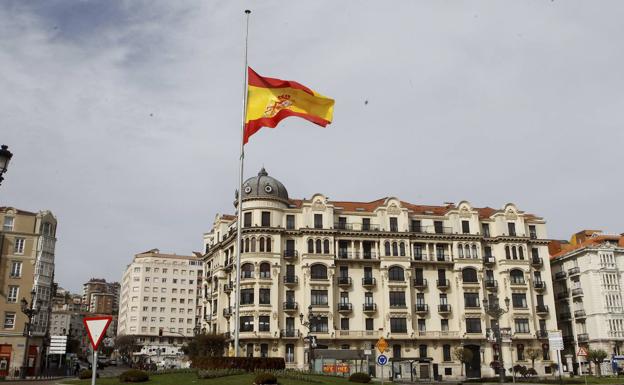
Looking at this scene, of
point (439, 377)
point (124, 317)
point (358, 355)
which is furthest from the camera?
point (124, 317)

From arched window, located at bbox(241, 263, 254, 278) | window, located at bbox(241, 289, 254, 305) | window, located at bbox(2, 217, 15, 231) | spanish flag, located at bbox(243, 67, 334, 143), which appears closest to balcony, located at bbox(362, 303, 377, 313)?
window, located at bbox(241, 289, 254, 305)

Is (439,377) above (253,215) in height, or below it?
below

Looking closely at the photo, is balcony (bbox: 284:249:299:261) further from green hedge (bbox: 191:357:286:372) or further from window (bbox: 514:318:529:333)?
green hedge (bbox: 191:357:286:372)

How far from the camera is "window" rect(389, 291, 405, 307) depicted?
70.9m

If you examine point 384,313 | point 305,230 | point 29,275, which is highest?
→ point 305,230

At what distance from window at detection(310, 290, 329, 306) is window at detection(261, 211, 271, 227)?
950 centimetres

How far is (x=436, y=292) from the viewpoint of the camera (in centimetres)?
7288

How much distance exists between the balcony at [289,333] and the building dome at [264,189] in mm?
15324

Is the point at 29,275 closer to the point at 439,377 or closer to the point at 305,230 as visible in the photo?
the point at 305,230

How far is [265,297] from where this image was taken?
67.9 metres

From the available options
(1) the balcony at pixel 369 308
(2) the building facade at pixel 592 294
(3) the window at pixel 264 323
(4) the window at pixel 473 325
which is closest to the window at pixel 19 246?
(3) the window at pixel 264 323

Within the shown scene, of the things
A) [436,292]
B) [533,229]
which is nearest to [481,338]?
[436,292]

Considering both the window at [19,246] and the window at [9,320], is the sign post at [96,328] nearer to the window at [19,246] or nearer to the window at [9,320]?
the window at [9,320]

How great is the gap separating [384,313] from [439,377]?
9.47 meters
